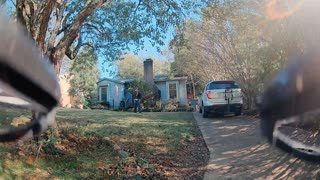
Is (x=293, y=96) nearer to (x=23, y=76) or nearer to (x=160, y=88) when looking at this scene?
(x=23, y=76)

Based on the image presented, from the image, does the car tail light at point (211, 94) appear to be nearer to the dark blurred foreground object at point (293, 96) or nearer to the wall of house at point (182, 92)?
the dark blurred foreground object at point (293, 96)

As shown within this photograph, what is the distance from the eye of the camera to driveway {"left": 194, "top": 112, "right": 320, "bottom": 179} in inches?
202

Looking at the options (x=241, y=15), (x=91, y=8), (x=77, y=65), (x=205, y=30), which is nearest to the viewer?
(x=91, y=8)

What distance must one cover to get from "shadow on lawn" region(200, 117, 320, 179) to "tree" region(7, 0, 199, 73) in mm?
3487

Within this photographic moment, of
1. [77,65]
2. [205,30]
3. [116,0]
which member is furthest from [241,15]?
[205,30]

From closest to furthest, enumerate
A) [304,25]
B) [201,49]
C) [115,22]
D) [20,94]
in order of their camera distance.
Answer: [20,94], [304,25], [115,22], [201,49]

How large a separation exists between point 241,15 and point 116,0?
4066mm

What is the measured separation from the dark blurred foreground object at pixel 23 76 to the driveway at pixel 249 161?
9.58ft

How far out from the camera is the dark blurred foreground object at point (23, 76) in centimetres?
144

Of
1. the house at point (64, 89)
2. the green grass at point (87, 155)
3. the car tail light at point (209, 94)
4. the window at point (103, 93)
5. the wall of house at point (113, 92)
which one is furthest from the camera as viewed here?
the window at point (103, 93)

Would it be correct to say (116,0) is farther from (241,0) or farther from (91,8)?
(241,0)

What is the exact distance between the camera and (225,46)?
1706 cm

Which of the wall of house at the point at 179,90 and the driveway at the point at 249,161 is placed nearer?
the driveway at the point at 249,161

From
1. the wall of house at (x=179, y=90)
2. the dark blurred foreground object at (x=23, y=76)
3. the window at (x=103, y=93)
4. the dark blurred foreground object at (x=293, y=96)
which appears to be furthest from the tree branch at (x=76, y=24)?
the window at (x=103, y=93)
